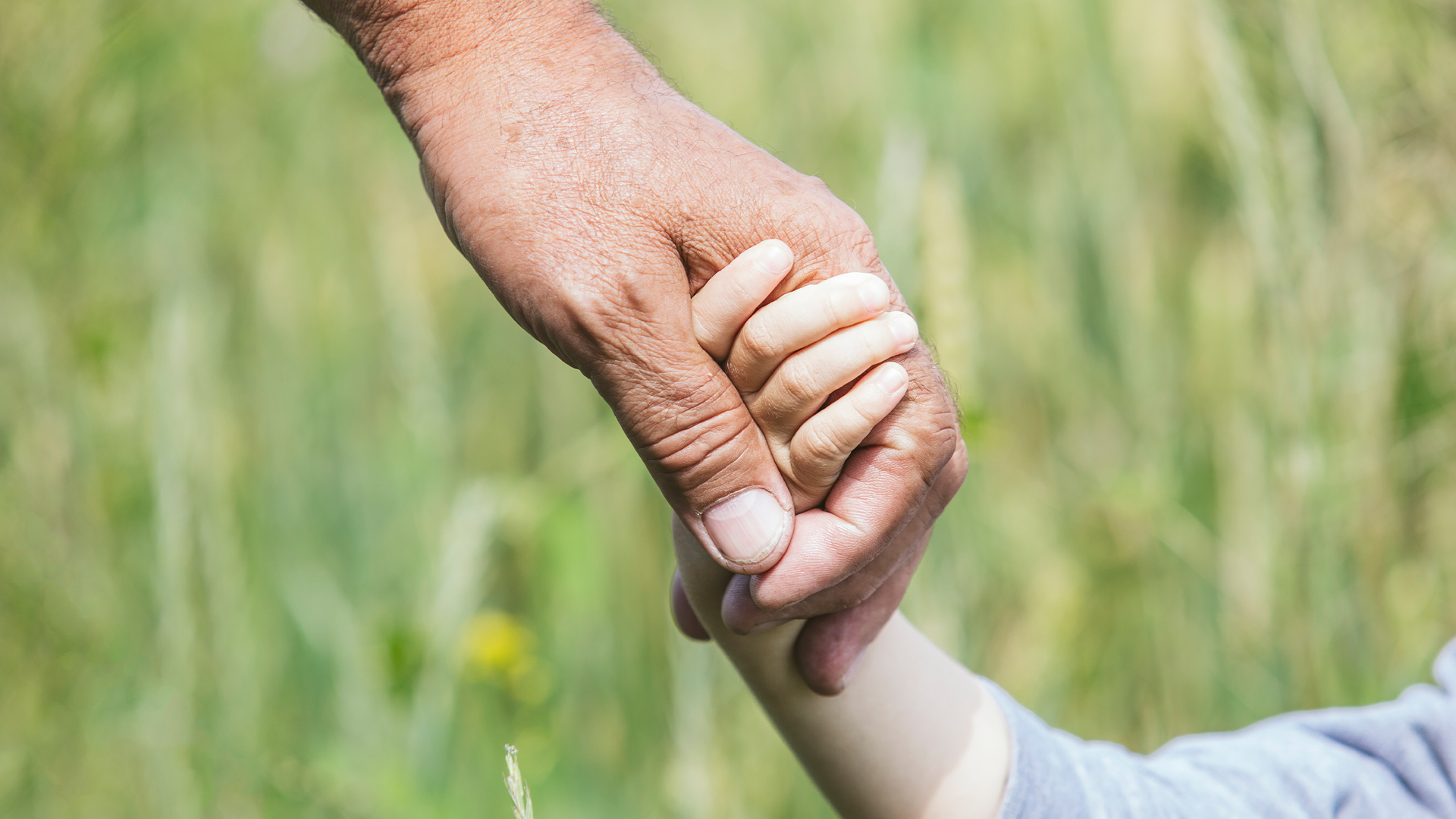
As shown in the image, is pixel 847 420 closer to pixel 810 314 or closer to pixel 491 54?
pixel 810 314

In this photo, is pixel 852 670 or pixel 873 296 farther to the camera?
pixel 852 670

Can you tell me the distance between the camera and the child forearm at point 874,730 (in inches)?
27.7

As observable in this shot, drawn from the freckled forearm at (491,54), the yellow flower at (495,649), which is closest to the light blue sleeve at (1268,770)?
the freckled forearm at (491,54)

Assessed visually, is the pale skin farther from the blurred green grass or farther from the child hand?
the blurred green grass

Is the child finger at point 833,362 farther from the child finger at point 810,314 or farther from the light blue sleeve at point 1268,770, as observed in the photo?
the light blue sleeve at point 1268,770

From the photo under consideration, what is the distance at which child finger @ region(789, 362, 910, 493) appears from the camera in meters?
0.56

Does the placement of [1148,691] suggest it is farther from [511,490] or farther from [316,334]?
[316,334]

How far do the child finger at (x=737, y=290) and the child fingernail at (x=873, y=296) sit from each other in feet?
0.14

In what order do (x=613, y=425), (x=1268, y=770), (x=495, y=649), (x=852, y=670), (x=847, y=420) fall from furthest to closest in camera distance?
(x=613, y=425), (x=495, y=649), (x=1268, y=770), (x=852, y=670), (x=847, y=420)

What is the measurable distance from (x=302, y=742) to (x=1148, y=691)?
1095mm

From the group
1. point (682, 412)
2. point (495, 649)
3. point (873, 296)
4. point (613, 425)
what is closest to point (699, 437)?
point (682, 412)

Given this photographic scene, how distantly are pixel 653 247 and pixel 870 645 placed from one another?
0.31 meters

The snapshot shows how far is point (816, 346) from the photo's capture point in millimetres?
576

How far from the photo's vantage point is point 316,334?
1.67m
